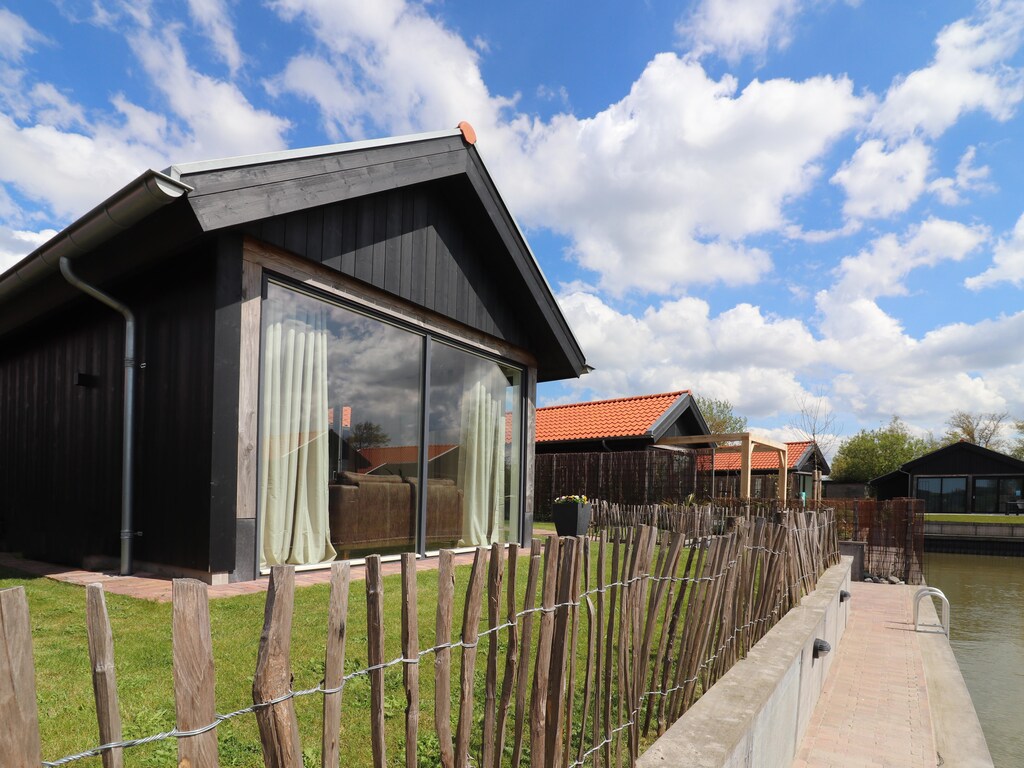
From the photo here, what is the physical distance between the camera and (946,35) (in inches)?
302

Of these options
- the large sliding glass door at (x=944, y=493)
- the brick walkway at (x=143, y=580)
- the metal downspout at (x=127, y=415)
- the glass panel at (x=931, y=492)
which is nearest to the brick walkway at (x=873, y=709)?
the brick walkway at (x=143, y=580)

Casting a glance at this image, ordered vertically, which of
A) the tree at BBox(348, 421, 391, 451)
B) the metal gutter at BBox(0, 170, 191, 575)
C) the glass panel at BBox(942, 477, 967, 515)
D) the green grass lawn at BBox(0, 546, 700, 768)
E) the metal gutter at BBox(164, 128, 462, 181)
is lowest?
the glass panel at BBox(942, 477, 967, 515)

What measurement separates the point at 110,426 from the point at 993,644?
1097 cm

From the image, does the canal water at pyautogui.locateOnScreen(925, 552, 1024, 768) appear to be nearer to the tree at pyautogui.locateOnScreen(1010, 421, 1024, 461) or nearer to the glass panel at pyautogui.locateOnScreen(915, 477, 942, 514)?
the glass panel at pyautogui.locateOnScreen(915, 477, 942, 514)

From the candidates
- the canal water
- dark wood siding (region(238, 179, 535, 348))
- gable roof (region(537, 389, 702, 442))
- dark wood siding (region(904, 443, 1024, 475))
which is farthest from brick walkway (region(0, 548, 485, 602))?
dark wood siding (region(904, 443, 1024, 475))

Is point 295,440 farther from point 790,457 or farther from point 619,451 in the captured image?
point 790,457

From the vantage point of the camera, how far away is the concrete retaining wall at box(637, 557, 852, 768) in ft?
7.84

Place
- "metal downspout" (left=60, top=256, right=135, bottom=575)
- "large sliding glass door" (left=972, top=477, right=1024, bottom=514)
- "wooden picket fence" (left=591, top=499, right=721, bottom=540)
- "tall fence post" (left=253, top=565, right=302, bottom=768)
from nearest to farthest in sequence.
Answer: "tall fence post" (left=253, top=565, right=302, bottom=768) → "metal downspout" (left=60, top=256, right=135, bottom=575) → "wooden picket fence" (left=591, top=499, right=721, bottom=540) → "large sliding glass door" (left=972, top=477, right=1024, bottom=514)

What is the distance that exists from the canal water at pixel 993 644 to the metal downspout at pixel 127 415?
702cm

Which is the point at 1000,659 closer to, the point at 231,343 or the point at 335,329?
the point at 335,329

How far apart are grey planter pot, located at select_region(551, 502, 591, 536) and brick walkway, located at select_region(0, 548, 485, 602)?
354 centimetres

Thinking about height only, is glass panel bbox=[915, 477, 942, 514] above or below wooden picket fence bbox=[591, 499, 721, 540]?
below

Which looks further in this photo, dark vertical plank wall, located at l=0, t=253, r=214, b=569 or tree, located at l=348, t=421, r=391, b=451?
tree, located at l=348, t=421, r=391, b=451

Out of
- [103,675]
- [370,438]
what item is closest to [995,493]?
[370,438]
